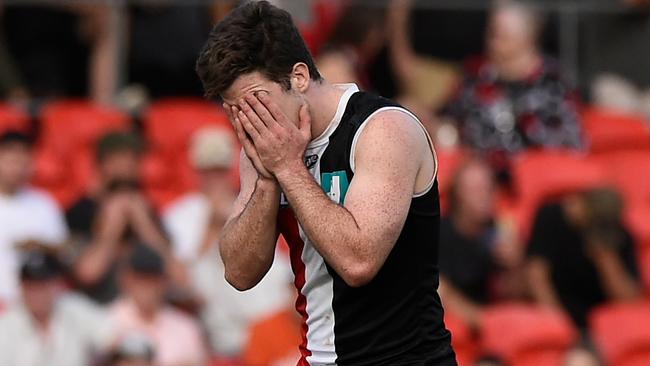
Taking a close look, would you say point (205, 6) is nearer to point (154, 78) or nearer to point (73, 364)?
point (154, 78)

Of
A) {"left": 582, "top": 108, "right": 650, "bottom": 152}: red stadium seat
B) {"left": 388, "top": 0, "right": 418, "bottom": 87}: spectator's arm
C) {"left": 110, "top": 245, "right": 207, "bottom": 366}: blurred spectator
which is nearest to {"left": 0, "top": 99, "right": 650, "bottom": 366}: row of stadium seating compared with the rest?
{"left": 582, "top": 108, "right": 650, "bottom": 152}: red stadium seat

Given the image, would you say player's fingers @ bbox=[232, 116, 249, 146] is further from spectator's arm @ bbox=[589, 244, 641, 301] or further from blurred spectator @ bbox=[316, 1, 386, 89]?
blurred spectator @ bbox=[316, 1, 386, 89]

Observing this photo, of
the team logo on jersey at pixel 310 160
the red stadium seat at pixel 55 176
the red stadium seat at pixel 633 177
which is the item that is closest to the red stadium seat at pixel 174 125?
the red stadium seat at pixel 55 176

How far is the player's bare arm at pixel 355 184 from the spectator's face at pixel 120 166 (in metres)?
4.54

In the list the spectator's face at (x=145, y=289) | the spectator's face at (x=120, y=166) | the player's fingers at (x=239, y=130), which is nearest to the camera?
the player's fingers at (x=239, y=130)

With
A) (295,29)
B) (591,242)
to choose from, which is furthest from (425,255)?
(591,242)

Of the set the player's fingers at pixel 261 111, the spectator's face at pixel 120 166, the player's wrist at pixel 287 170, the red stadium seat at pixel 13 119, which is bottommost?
the spectator's face at pixel 120 166

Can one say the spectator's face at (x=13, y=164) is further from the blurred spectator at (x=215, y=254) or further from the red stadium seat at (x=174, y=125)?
the red stadium seat at (x=174, y=125)

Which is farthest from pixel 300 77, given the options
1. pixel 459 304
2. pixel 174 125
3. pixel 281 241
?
pixel 174 125

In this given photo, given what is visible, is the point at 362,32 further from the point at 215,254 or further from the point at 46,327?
the point at 46,327

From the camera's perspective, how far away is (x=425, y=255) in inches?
161

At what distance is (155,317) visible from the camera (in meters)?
7.84

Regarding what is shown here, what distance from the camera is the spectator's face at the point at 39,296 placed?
7539mm

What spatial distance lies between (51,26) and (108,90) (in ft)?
1.82
